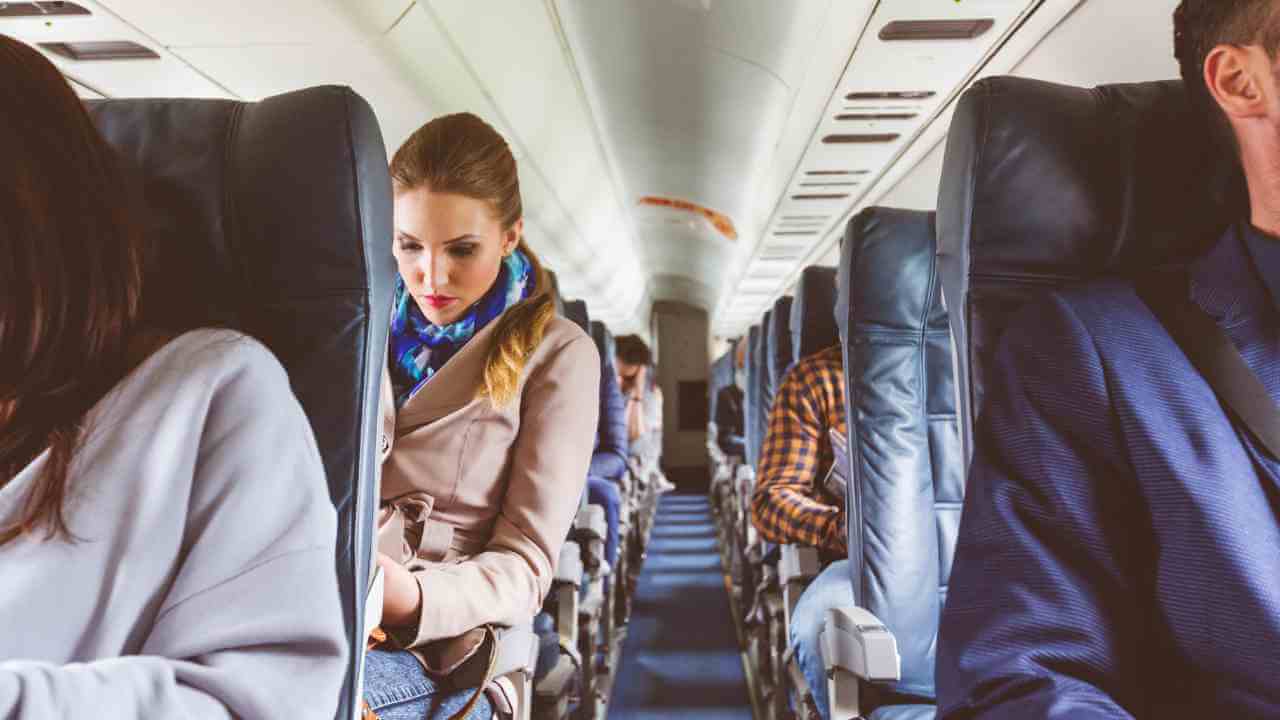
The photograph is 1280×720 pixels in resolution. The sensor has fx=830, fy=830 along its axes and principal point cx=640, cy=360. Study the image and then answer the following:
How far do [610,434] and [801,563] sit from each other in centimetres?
205

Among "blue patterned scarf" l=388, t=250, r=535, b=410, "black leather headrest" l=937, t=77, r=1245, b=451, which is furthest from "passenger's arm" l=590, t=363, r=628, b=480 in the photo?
"black leather headrest" l=937, t=77, r=1245, b=451

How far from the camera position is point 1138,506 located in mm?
1160

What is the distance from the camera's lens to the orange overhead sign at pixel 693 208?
995cm

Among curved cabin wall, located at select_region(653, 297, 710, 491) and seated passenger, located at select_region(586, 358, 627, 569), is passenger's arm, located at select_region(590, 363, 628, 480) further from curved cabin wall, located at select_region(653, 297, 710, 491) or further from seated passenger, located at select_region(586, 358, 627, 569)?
curved cabin wall, located at select_region(653, 297, 710, 491)

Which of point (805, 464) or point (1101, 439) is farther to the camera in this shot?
point (805, 464)

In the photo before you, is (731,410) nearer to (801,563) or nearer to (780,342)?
(780,342)

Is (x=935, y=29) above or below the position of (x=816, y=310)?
above

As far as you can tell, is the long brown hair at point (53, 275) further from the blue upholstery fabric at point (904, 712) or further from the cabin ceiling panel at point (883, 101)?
the cabin ceiling panel at point (883, 101)

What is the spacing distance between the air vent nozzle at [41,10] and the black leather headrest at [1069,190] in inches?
169

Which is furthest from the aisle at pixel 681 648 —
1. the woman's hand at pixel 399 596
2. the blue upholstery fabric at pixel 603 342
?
the woman's hand at pixel 399 596

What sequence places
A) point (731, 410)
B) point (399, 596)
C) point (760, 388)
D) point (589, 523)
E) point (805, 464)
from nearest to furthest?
point (399, 596) → point (805, 464) → point (589, 523) → point (760, 388) → point (731, 410)

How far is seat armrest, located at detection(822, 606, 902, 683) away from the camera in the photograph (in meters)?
1.84

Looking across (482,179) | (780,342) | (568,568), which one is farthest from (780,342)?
(482,179)

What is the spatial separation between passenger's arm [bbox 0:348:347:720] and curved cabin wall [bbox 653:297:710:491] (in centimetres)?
1352
